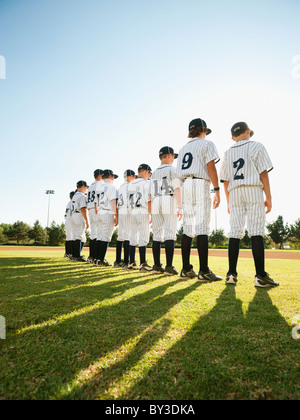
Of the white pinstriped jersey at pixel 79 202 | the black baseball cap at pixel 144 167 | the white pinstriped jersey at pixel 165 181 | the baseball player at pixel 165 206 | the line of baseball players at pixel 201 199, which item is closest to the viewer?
the line of baseball players at pixel 201 199

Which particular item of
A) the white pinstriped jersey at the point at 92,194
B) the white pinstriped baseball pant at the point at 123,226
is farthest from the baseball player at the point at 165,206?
the white pinstriped jersey at the point at 92,194

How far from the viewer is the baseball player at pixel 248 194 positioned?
3441 mm

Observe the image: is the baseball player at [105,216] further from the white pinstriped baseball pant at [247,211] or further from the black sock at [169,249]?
the white pinstriped baseball pant at [247,211]

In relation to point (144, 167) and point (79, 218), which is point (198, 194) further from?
point (79, 218)

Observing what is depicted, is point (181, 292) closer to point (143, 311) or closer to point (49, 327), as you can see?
point (143, 311)

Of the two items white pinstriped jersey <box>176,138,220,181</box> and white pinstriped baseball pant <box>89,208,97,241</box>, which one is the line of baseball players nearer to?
white pinstriped jersey <box>176,138,220,181</box>

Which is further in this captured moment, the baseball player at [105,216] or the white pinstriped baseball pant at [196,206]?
the baseball player at [105,216]

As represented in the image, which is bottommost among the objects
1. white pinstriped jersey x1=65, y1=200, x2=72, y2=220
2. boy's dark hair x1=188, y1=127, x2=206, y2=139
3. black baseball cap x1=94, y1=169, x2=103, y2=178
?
white pinstriped jersey x1=65, y1=200, x2=72, y2=220

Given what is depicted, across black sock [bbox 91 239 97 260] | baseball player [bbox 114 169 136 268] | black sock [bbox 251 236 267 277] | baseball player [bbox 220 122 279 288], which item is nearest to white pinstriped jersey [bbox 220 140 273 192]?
baseball player [bbox 220 122 279 288]

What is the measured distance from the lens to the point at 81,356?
1363 millimetres

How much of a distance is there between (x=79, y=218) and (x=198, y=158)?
5.39m

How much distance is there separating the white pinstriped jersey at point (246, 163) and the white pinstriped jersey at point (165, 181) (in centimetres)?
130

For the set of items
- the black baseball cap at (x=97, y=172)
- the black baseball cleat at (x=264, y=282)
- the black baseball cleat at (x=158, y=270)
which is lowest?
the black baseball cleat at (x=158, y=270)

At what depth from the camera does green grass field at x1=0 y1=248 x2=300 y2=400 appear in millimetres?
1067
